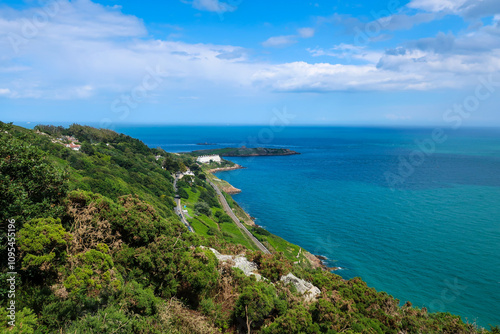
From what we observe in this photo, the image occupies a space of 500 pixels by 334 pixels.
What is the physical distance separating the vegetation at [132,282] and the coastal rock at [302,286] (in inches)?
21.7

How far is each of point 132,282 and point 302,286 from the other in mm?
9284

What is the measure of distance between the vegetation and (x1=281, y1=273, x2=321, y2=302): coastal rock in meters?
0.55

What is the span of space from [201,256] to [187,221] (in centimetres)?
2402

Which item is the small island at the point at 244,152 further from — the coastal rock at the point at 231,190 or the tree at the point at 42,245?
the tree at the point at 42,245

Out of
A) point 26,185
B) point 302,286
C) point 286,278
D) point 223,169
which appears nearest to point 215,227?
point 286,278

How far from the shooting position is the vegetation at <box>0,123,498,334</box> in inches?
385

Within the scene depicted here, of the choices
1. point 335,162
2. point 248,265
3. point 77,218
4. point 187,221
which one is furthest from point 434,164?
point 77,218

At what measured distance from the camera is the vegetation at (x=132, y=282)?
978 cm

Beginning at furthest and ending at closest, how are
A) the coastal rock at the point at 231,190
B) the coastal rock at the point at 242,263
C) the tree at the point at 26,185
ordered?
the coastal rock at the point at 231,190 < the coastal rock at the point at 242,263 < the tree at the point at 26,185

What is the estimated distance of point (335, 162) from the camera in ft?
399

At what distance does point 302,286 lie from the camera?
634 inches

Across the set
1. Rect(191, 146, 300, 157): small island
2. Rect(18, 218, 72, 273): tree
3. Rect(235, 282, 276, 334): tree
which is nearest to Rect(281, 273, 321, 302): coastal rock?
Rect(235, 282, 276, 334): tree

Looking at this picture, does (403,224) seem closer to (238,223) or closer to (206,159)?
(238,223)

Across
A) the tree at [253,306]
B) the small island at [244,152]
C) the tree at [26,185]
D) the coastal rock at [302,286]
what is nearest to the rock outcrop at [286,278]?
the coastal rock at [302,286]
